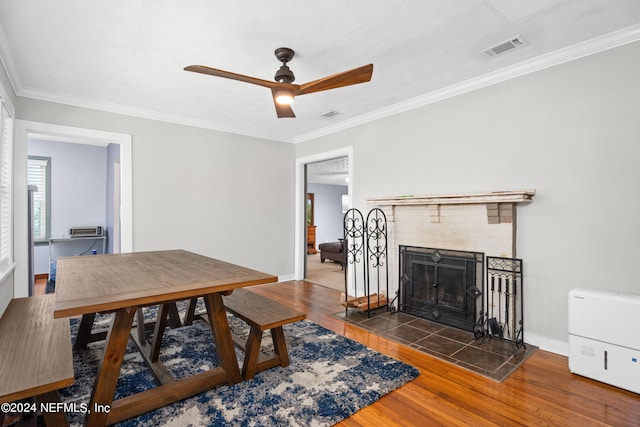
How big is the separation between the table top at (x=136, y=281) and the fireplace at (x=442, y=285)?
211cm

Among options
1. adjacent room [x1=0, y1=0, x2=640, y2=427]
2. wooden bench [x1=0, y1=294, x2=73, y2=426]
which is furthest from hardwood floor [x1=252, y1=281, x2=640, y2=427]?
wooden bench [x1=0, y1=294, x2=73, y2=426]

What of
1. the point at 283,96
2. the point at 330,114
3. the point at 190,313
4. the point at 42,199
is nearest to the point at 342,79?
the point at 283,96

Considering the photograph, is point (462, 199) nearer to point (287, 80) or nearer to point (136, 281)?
point (287, 80)

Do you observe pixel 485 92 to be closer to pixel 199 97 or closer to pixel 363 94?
pixel 363 94

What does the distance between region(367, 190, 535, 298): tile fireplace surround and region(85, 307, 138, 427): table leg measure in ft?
9.31

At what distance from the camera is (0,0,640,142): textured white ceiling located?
2082mm

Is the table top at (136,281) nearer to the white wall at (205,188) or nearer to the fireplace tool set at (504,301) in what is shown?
the white wall at (205,188)

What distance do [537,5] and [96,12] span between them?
284cm

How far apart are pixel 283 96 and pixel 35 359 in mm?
2127

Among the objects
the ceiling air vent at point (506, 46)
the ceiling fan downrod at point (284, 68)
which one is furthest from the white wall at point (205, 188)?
the ceiling air vent at point (506, 46)

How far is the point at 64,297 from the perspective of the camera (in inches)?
57.8

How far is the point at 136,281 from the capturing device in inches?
72.4

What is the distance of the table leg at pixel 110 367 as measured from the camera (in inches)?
64.7

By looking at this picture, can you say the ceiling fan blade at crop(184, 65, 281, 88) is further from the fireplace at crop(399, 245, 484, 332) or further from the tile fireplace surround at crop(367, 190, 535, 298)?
the fireplace at crop(399, 245, 484, 332)
